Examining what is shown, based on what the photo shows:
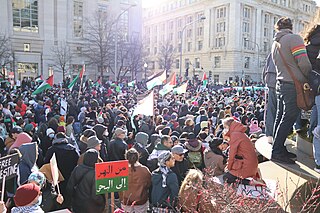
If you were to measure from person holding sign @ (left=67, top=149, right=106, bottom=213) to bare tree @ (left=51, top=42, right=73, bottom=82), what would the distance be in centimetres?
4154

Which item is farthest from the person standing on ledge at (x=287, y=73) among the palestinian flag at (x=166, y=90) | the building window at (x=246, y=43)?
the building window at (x=246, y=43)

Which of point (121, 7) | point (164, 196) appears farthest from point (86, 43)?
point (164, 196)

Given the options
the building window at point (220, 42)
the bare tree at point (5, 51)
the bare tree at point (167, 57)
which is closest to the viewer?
the bare tree at point (5, 51)

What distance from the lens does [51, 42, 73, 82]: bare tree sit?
45.1 metres

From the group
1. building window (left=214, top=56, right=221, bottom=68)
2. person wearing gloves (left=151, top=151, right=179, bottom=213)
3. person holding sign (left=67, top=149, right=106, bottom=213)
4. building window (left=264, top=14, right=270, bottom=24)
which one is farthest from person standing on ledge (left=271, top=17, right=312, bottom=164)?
building window (left=264, top=14, right=270, bottom=24)

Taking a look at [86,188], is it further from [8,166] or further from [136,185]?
[8,166]

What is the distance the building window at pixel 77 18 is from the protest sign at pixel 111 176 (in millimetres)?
45949

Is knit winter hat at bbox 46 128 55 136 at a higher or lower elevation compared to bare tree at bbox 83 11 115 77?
lower

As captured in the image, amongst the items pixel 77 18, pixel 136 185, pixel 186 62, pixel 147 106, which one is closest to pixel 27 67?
pixel 77 18

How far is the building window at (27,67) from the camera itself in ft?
145

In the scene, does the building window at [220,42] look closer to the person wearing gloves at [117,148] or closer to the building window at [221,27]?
the building window at [221,27]

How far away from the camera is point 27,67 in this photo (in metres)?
45.0

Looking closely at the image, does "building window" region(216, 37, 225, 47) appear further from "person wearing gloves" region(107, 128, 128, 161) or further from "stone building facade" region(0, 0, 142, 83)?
"person wearing gloves" region(107, 128, 128, 161)

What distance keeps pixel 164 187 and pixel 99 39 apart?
43.1m
